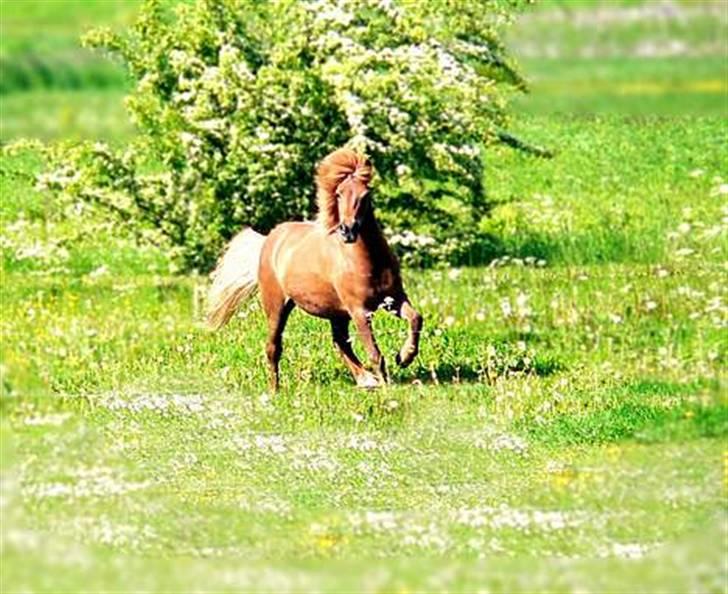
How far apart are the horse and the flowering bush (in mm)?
5239

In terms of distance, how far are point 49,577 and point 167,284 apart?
45.4ft

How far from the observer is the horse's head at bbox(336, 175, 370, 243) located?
18.0 m

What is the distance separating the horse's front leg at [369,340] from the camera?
18.3 metres

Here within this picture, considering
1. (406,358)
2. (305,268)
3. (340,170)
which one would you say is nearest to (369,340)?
(406,358)

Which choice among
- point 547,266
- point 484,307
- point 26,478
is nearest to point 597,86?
point 547,266

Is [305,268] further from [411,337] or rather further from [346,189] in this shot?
[411,337]

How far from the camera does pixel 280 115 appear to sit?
25500 millimetres

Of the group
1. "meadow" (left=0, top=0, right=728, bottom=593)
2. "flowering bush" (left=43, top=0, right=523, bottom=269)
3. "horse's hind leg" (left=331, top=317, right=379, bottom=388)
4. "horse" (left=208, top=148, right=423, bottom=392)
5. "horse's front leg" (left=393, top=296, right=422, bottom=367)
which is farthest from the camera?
"flowering bush" (left=43, top=0, right=523, bottom=269)

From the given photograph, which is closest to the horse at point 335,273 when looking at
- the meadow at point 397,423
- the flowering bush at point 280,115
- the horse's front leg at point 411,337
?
the horse's front leg at point 411,337

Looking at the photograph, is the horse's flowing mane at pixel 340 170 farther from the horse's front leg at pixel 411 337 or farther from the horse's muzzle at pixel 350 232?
the horse's front leg at pixel 411 337

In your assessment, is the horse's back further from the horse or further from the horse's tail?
the horse's tail

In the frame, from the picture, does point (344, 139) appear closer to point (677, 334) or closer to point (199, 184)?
point (199, 184)

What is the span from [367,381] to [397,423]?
1.43 meters

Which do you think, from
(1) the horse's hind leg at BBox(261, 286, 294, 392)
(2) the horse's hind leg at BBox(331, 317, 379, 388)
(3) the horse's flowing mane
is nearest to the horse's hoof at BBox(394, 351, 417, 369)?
(2) the horse's hind leg at BBox(331, 317, 379, 388)
